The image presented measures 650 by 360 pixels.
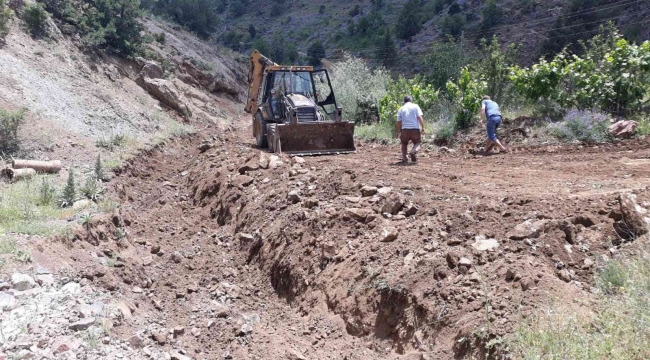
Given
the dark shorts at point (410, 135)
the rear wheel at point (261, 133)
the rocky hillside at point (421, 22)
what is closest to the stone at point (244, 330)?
the dark shorts at point (410, 135)

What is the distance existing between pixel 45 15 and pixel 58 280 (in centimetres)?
1442

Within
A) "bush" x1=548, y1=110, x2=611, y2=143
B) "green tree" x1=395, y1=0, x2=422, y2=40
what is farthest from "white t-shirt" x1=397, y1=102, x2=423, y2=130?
"green tree" x1=395, y1=0, x2=422, y2=40

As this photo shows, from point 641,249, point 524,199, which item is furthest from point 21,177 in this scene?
point 641,249

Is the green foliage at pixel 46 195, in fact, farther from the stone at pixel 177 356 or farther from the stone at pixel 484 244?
the stone at pixel 484 244

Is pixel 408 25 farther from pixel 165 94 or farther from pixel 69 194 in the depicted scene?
pixel 69 194

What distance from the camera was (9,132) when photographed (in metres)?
11.4

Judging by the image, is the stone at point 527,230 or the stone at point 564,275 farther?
the stone at point 527,230

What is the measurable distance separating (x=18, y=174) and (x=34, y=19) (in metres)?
9.31

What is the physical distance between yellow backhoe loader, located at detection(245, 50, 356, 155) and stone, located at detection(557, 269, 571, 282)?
7720 millimetres

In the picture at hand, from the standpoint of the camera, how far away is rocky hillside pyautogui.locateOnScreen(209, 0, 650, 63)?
39.0 meters

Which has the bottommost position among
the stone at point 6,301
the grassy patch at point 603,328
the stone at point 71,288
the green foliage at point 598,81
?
the stone at point 71,288

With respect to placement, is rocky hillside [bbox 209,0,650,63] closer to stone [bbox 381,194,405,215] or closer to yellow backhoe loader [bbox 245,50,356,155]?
yellow backhoe loader [bbox 245,50,356,155]

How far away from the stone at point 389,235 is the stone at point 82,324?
123 inches

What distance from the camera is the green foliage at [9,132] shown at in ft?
36.9
